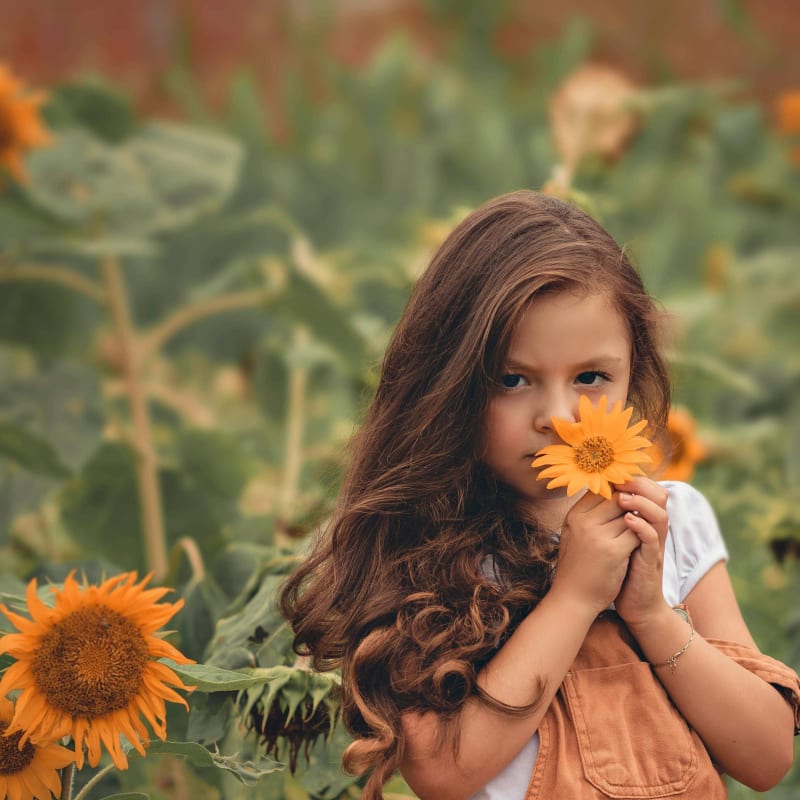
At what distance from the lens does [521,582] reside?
0.85m

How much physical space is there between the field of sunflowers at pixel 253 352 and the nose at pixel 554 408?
0.19 m

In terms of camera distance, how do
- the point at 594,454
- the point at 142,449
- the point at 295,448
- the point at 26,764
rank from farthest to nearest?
the point at 295,448 → the point at 142,449 → the point at 26,764 → the point at 594,454

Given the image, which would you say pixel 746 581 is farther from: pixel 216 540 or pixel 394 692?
pixel 394 692

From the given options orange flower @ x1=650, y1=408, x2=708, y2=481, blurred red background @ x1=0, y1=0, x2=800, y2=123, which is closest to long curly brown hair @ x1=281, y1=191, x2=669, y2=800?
orange flower @ x1=650, y1=408, x2=708, y2=481

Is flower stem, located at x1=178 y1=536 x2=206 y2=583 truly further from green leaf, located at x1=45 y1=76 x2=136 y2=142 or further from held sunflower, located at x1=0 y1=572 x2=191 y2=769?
green leaf, located at x1=45 y1=76 x2=136 y2=142

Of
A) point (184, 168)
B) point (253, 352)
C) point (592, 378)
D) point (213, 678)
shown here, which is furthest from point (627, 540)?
point (253, 352)

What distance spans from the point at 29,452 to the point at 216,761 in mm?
653

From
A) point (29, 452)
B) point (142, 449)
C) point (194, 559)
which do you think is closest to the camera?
point (194, 559)

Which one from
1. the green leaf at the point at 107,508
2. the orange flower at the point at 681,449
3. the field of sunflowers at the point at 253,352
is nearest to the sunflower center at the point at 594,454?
the field of sunflowers at the point at 253,352

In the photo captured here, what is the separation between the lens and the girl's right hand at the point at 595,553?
0.79 m

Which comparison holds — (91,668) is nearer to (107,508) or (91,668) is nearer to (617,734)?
(617,734)

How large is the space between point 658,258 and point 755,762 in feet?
5.37

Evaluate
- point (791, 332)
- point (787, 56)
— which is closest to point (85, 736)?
point (791, 332)

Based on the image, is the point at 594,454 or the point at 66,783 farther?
the point at 66,783
